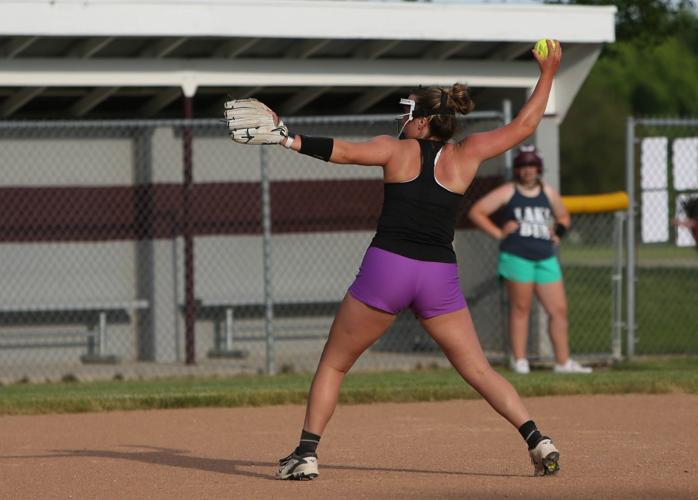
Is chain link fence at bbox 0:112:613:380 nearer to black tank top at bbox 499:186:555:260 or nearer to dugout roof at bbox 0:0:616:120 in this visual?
dugout roof at bbox 0:0:616:120

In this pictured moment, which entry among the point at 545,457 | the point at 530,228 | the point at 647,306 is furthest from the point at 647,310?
the point at 545,457

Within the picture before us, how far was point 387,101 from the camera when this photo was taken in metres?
15.9

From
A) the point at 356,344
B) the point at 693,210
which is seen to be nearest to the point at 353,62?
the point at 693,210

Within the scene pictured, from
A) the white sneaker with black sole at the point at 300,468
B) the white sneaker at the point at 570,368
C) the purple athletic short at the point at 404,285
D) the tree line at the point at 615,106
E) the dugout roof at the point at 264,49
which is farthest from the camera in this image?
the tree line at the point at 615,106

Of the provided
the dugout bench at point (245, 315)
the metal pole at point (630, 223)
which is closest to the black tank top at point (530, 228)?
the metal pole at point (630, 223)

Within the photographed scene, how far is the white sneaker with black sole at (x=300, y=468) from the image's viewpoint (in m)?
7.23

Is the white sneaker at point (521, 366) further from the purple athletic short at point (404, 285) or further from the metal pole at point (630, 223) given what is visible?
the purple athletic short at point (404, 285)

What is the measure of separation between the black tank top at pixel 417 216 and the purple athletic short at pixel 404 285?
0.05m

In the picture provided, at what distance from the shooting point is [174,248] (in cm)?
1447

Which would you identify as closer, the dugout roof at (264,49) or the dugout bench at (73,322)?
the dugout roof at (264,49)

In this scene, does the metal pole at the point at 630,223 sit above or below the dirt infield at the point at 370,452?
above

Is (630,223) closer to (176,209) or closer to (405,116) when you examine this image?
(176,209)

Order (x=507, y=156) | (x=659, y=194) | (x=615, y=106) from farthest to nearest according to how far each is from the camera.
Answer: (x=615, y=106) < (x=659, y=194) < (x=507, y=156)

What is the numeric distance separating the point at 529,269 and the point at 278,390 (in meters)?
2.69
